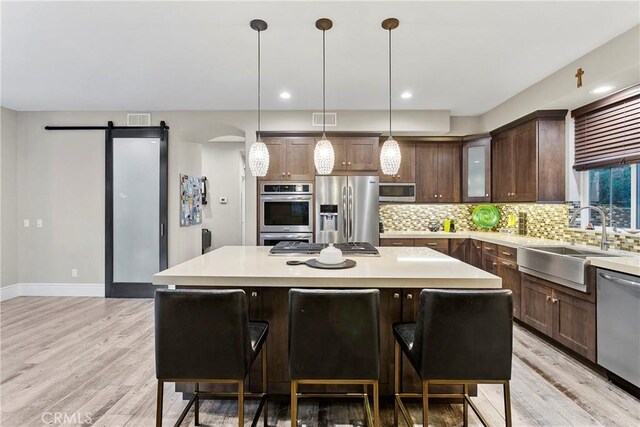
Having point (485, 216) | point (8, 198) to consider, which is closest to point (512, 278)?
point (485, 216)

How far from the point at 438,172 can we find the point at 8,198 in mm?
6218

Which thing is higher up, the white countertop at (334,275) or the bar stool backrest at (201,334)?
the white countertop at (334,275)


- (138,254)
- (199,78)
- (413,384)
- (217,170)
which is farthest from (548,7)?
(217,170)

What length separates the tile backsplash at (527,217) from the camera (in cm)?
307

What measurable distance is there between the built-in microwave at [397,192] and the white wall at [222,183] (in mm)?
3625

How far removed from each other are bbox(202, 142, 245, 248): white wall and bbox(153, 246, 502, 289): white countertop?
16.3 feet

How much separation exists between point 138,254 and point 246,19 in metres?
3.67

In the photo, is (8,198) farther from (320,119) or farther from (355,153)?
(355,153)

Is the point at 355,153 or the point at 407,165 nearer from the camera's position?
the point at 355,153

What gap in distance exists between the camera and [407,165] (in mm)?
4805

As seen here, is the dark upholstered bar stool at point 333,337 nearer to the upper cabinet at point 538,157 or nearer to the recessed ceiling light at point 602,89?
the recessed ceiling light at point 602,89

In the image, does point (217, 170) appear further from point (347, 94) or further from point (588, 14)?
point (588, 14)

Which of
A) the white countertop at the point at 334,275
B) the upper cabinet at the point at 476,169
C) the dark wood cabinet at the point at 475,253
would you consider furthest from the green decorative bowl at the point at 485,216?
the white countertop at the point at 334,275

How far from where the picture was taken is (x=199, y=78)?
3.36 m
